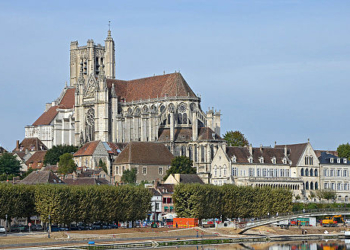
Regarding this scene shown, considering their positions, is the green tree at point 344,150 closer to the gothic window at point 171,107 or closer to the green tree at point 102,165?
the gothic window at point 171,107

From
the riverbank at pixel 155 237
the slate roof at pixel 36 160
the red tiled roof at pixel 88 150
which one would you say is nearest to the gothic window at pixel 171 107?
the red tiled roof at pixel 88 150

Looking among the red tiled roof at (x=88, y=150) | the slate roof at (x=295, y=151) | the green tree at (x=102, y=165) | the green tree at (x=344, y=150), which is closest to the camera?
the slate roof at (x=295, y=151)

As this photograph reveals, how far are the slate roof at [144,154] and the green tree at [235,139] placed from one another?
1914 cm

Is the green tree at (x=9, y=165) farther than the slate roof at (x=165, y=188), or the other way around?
the green tree at (x=9, y=165)

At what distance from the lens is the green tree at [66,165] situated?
137 meters

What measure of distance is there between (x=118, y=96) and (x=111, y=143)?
19532 millimetres

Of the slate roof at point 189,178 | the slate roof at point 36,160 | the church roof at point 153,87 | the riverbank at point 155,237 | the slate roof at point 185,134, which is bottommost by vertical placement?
the riverbank at point 155,237

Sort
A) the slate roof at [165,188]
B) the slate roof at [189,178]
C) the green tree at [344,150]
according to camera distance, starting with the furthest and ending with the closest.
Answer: the green tree at [344,150] < the slate roof at [189,178] < the slate roof at [165,188]

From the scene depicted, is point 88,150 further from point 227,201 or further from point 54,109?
point 227,201

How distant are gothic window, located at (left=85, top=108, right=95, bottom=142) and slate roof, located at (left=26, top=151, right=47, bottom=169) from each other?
9.79 m

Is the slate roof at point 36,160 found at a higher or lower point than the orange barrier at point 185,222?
higher

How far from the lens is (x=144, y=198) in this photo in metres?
102

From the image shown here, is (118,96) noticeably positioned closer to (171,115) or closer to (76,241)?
(171,115)

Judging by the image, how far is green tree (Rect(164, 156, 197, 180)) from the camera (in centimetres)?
13862
